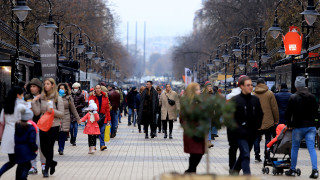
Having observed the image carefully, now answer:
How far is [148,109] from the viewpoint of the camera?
66.0 feet

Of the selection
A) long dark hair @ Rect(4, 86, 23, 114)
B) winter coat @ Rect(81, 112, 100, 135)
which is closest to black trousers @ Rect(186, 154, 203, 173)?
long dark hair @ Rect(4, 86, 23, 114)

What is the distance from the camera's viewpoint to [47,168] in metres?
10.4

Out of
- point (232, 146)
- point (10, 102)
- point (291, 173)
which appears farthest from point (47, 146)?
point (291, 173)

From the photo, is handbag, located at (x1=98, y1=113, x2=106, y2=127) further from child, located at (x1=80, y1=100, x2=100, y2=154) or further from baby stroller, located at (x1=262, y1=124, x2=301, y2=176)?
baby stroller, located at (x1=262, y1=124, x2=301, y2=176)

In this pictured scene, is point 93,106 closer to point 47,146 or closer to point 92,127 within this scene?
point 92,127

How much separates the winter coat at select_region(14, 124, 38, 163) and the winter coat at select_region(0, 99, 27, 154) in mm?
103

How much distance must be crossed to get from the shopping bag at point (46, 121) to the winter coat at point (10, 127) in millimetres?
1339

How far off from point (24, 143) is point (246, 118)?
3.30 meters

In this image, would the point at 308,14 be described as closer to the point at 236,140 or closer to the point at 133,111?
the point at 236,140

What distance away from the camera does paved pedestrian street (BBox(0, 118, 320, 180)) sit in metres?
10.8

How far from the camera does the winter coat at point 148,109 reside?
19.9 meters

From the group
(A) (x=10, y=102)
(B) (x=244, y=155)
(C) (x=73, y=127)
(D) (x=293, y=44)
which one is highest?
(D) (x=293, y=44)

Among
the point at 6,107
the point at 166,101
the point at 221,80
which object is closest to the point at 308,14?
the point at 166,101

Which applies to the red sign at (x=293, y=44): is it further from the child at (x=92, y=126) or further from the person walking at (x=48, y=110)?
the person walking at (x=48, y=110)
